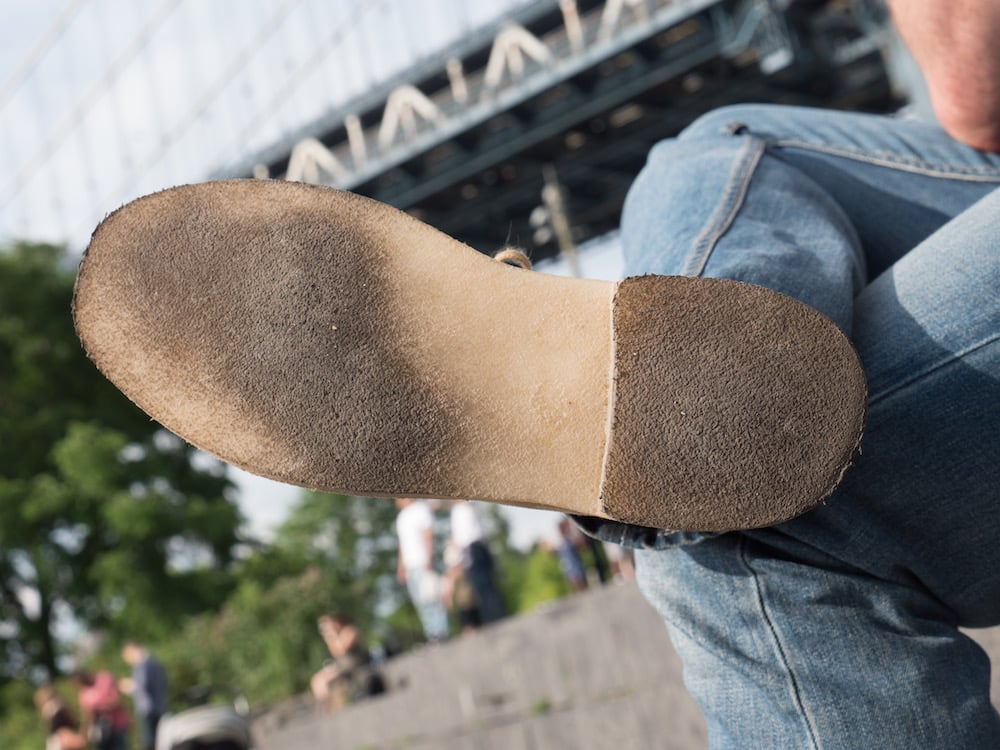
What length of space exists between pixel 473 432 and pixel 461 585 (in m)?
6.28

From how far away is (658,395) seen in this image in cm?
82

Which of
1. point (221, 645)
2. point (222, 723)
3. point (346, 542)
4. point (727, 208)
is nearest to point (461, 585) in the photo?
point (222, 723)

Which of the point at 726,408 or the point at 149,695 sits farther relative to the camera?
the point at 149,695

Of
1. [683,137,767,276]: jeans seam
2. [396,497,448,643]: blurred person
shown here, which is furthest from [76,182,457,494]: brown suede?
[396,497,448,643]: blurred person

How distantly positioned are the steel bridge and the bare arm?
801 inches

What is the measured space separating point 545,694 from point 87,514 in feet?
51.4

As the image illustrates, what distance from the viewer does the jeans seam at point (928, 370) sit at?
864 mm

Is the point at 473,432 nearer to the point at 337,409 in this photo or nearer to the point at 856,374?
the point at 337,409

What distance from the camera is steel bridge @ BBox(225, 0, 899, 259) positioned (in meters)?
22.2

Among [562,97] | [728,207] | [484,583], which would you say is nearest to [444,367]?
[728,207]

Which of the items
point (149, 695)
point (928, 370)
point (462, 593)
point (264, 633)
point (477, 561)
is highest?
point (928, 370)

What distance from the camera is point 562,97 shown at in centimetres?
2430

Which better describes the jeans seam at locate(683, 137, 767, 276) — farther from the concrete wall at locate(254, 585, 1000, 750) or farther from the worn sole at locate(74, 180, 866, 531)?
the concrete wall at locate(254, 585, 1000, 750)

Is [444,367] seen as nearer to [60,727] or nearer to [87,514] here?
[60,727]
